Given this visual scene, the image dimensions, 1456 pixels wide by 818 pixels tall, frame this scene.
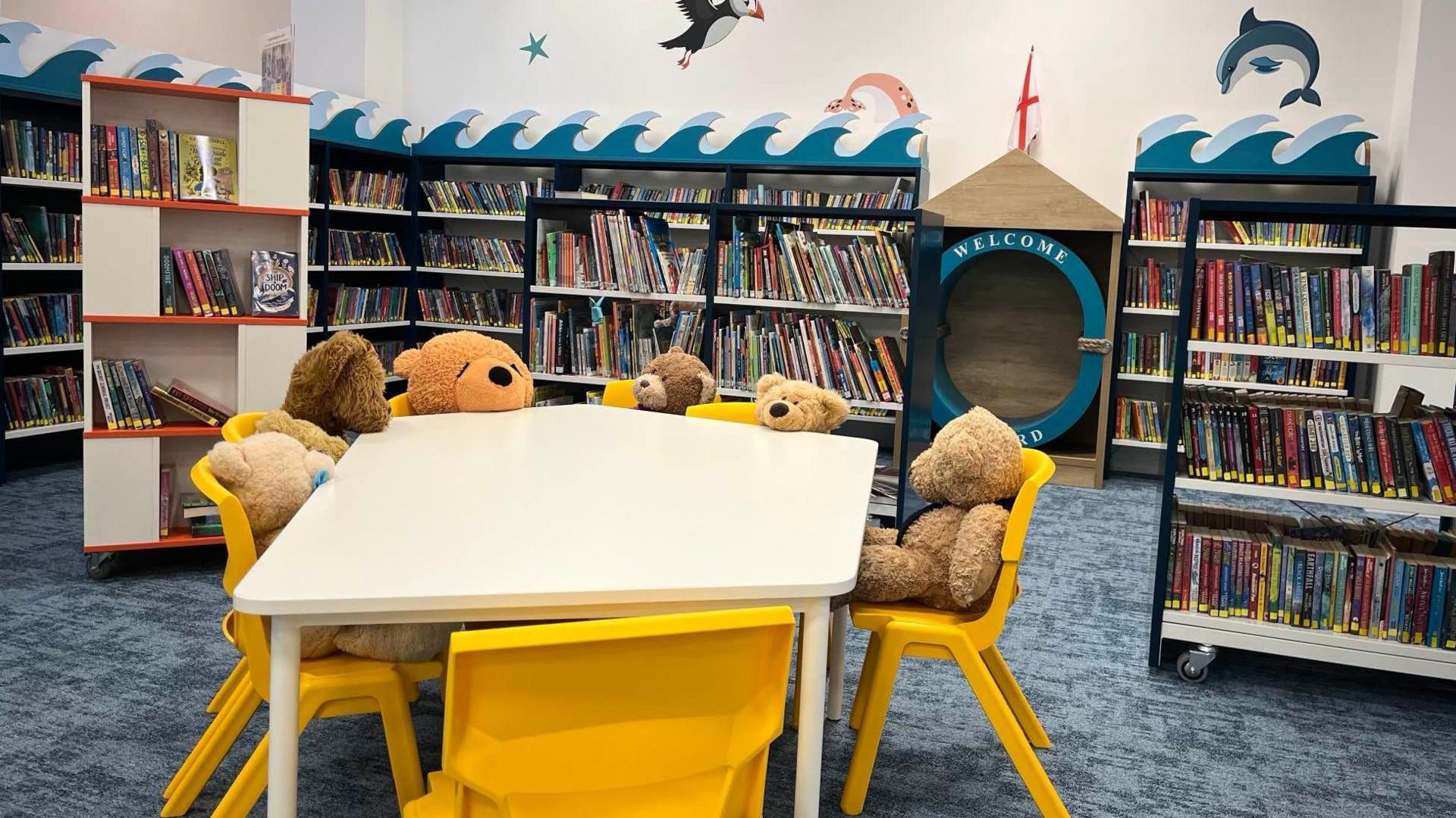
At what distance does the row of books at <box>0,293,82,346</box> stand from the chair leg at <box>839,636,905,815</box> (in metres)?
4.68

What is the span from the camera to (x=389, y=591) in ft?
4.70

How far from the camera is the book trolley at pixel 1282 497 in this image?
2930 millimetres

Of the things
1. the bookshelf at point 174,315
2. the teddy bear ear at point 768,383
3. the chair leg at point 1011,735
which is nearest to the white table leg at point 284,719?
the chair leg at point 1011,735

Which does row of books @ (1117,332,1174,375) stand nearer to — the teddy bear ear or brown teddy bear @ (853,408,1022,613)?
the teddy bear ear

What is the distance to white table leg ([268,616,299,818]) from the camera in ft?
4.69

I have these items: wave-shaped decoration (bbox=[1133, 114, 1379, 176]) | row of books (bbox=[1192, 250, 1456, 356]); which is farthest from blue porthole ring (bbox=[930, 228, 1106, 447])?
row of books (bbox=[1192, 250, 1456, 356])

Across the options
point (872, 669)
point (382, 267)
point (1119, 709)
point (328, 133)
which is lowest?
point (1119, 709)

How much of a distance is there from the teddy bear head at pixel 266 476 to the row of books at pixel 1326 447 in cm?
237

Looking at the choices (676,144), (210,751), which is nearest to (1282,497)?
(210,751)

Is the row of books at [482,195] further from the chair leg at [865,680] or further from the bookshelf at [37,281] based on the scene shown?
the chair leg at [865,680]

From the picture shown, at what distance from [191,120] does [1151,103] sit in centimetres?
509

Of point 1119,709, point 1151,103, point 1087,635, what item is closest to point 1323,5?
point 1151,103

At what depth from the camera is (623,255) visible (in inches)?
180

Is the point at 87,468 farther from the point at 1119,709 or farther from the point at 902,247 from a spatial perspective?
the point at 1119,709
